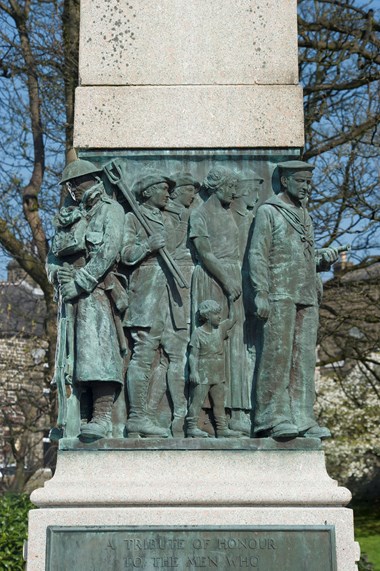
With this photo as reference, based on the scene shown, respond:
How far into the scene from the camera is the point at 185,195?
19.7 ft

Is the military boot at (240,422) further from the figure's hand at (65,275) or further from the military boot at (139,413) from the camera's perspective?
the figure's hand at (65,275)

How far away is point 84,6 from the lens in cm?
631

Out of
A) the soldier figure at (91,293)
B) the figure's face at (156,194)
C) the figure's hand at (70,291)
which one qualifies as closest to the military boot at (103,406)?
the soldier figure at (91,293)

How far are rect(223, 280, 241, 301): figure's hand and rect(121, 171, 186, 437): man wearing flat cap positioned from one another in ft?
0.95

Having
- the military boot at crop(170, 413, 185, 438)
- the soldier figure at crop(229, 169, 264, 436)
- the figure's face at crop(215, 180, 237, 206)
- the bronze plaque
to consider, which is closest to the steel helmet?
the figure's face at crop(215, 180, 237, 206)

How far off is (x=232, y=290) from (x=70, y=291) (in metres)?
0.96

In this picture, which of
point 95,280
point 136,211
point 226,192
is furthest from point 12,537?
point 226,192

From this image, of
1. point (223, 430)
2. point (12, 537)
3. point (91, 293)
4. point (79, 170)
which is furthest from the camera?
point (12, 537)

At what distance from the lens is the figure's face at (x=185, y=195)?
6.01 meters

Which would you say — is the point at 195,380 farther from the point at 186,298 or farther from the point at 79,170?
the point at 79,170

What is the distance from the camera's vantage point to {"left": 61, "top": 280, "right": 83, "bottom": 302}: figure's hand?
227 inches

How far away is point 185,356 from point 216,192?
102 cm

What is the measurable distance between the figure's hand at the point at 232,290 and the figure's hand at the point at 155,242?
45 centimetres

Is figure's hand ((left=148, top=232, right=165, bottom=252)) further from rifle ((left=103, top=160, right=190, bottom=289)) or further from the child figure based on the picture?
the child figure
